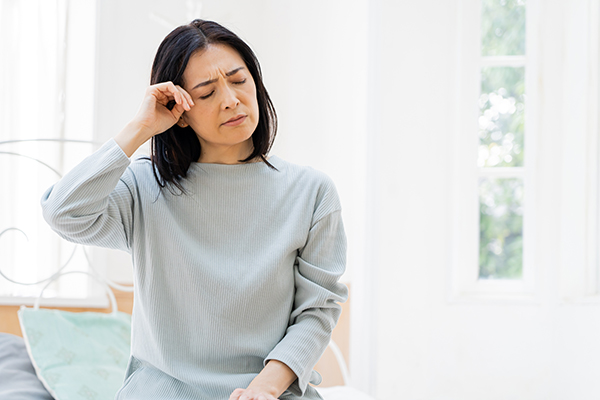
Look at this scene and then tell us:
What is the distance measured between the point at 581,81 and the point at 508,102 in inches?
13.1

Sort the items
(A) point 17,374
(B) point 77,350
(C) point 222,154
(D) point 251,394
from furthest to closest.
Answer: (B) point 77,350 → (A) point 17,374 → (C) point 222,154 → (D) point 251,394

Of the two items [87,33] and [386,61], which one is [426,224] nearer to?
[386,61]

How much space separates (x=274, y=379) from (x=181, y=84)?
0.63m

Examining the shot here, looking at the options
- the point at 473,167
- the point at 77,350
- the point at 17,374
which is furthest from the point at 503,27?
the point at 17,374

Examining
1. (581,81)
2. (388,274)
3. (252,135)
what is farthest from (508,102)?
(252,135)

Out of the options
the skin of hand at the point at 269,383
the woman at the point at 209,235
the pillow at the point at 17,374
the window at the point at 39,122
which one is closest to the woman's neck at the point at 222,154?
the woman at the point at 209,235

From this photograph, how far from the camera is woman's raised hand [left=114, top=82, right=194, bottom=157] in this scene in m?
1.17

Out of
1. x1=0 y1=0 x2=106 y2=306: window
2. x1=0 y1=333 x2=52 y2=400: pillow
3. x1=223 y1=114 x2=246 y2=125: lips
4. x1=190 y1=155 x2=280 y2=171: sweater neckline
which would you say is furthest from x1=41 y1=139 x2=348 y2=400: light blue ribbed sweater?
x1=0 y1=0 x2=106 y2=306: window

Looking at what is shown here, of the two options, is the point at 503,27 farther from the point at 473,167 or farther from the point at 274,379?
the point at 274,379

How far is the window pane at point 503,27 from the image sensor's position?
8.02 feet

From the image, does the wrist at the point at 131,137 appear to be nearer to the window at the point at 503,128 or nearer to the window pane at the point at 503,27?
the window at the point at 503,128

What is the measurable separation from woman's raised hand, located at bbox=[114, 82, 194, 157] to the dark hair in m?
0.04

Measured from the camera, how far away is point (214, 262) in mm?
1208

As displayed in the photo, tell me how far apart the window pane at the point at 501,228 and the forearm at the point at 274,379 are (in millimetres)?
1545
